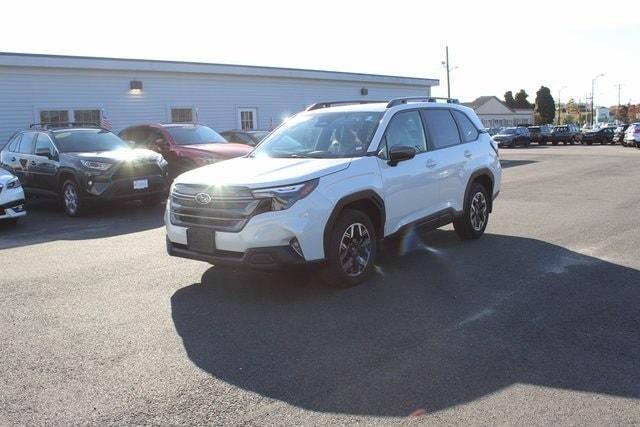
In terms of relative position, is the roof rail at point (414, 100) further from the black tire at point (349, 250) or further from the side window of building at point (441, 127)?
the black tire at point (349, 250)

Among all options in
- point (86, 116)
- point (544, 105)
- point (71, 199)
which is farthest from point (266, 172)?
point (544, 105)

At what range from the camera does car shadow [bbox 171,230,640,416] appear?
12.2 feet

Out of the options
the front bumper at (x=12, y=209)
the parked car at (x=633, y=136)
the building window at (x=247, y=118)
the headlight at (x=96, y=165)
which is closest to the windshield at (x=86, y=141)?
the headlight at (x=96, y=165)

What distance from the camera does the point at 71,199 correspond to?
11.4 metres

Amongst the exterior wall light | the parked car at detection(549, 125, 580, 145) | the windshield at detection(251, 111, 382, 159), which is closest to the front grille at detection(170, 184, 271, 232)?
the windshield at detection(251, 111, 382, 159)

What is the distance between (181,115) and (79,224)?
11.7m

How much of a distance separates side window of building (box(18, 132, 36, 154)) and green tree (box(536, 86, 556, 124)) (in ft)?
325

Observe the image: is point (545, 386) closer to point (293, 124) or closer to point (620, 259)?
point (620, 259)

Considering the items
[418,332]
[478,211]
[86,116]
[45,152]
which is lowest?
[418,332]

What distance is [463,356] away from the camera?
13.6 feet

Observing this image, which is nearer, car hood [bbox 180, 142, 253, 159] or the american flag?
car hood [bbox 180, 142, 253, 159]

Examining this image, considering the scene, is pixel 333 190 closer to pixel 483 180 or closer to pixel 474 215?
pixel 474 215

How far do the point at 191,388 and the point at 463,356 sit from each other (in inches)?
72.3

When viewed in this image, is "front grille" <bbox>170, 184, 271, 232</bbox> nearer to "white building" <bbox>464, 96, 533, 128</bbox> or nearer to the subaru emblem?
the subaru emblem
